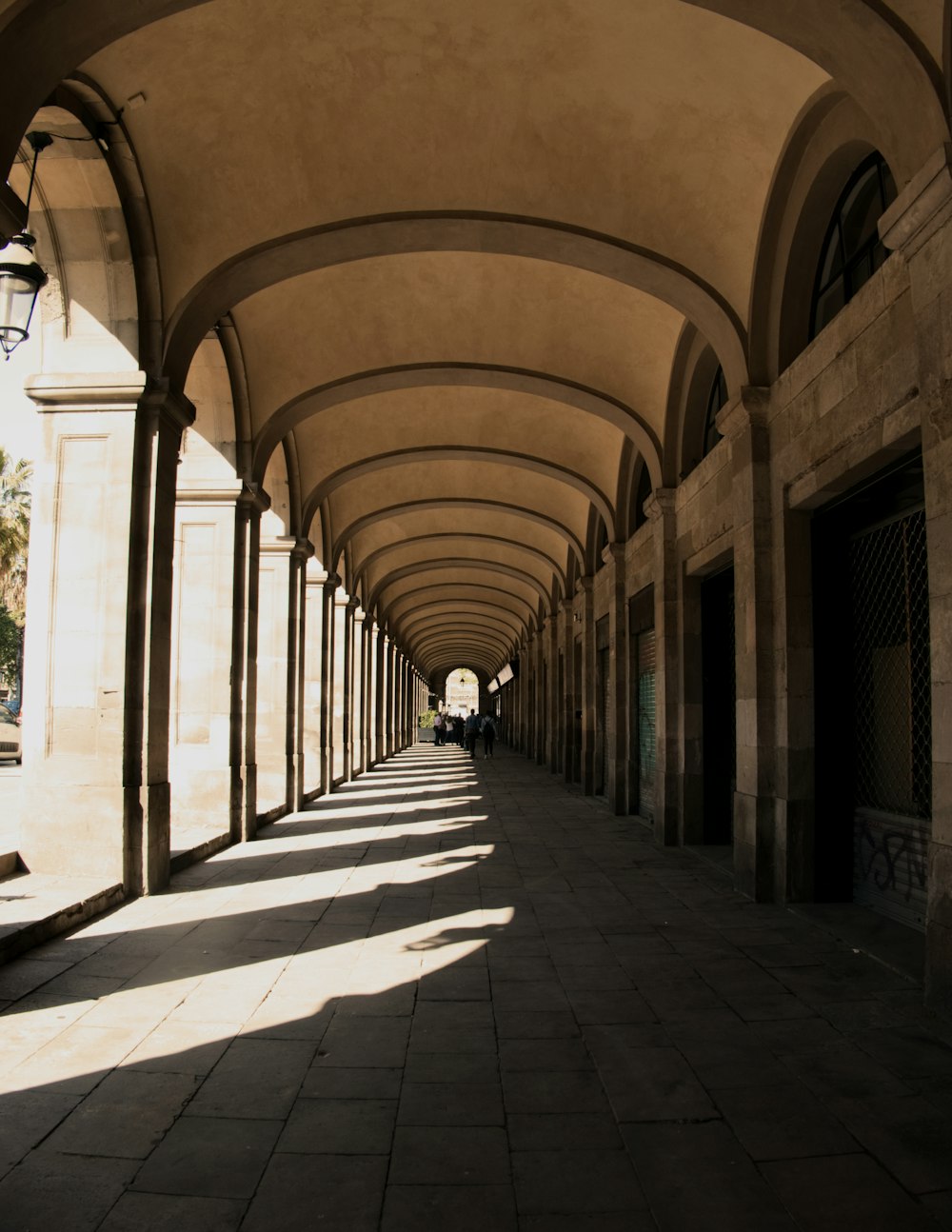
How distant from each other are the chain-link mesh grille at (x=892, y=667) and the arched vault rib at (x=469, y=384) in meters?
4.35

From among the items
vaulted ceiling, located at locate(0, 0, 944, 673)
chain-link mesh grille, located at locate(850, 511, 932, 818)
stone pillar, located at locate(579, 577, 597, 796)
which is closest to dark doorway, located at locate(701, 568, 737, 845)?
vaulted ceiling, located at locate(0, 0, 944, 673)

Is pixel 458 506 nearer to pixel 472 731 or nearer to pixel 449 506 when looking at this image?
pixel 449 506

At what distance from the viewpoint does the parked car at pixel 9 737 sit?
69.5ft

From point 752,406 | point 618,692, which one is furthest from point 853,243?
point 618,692

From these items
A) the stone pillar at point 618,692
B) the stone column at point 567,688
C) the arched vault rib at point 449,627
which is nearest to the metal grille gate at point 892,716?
the stone pillar at point 618,692

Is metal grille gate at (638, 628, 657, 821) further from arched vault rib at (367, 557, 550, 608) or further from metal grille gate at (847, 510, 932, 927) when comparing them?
arched vault rib at (367, 557, 550, 608)

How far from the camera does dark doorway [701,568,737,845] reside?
9.69 meters

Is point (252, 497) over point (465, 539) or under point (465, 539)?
under

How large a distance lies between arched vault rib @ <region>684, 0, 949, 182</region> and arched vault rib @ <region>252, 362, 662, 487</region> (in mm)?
5770

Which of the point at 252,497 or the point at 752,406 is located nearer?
the point at 752,406

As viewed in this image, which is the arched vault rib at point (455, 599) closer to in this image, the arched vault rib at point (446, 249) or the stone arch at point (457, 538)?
the stone arch at point (457, 538)

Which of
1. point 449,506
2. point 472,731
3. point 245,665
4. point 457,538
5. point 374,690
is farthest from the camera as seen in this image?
point 472,731

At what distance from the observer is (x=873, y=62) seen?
15.5 feet

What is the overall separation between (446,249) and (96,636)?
167 inches
